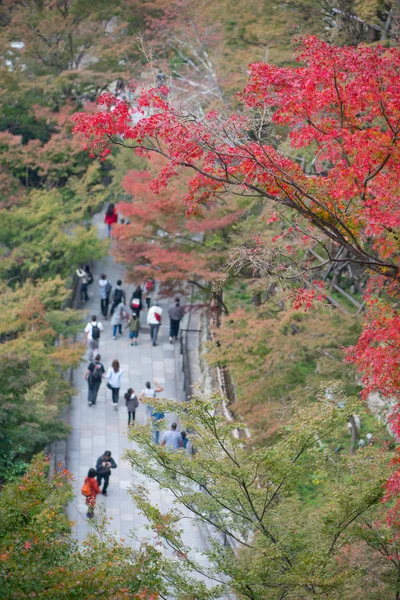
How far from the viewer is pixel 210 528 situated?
64.2 feet

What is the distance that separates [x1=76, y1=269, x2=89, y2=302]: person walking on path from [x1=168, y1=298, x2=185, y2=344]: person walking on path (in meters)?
3.07

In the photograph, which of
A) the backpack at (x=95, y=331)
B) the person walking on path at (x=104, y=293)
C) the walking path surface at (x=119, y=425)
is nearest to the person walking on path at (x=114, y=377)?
the walking path surface at (x=119, y=425)

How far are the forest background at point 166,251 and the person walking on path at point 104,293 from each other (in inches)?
35.2

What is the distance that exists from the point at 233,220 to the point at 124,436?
19.4 feet

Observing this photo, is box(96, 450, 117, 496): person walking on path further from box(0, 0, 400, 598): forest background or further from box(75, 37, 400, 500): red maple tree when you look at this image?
box(75, 37, 400, 500): red maple tree

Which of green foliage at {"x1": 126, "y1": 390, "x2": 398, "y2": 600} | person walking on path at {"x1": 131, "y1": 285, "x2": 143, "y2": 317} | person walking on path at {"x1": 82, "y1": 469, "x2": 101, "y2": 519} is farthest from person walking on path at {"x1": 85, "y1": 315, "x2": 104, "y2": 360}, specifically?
green foliage at {"x1": 126, "y1": 390, "x2": 398, "y2": 600}

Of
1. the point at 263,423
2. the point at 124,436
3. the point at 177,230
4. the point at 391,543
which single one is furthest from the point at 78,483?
the point at 391,543

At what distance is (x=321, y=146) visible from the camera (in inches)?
511

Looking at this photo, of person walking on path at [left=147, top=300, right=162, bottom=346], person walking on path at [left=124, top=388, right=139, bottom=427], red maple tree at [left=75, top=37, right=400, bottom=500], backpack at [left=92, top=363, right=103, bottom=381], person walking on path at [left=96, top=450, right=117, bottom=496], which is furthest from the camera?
person walking on path at [left=147, top=300, right=162, bottom=346]

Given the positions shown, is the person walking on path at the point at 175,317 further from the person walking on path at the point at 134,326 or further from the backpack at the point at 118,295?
the backpack at the point at 118,295

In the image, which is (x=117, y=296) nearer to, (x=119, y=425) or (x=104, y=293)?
(x=104, y=293)

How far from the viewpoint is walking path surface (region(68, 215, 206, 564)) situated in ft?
65.0

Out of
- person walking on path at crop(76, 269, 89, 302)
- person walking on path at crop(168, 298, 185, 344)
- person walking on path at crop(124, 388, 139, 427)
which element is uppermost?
person walking on path at crop(76, 269, 89, 302)

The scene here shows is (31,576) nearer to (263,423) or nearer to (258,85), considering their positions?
(258,85)
